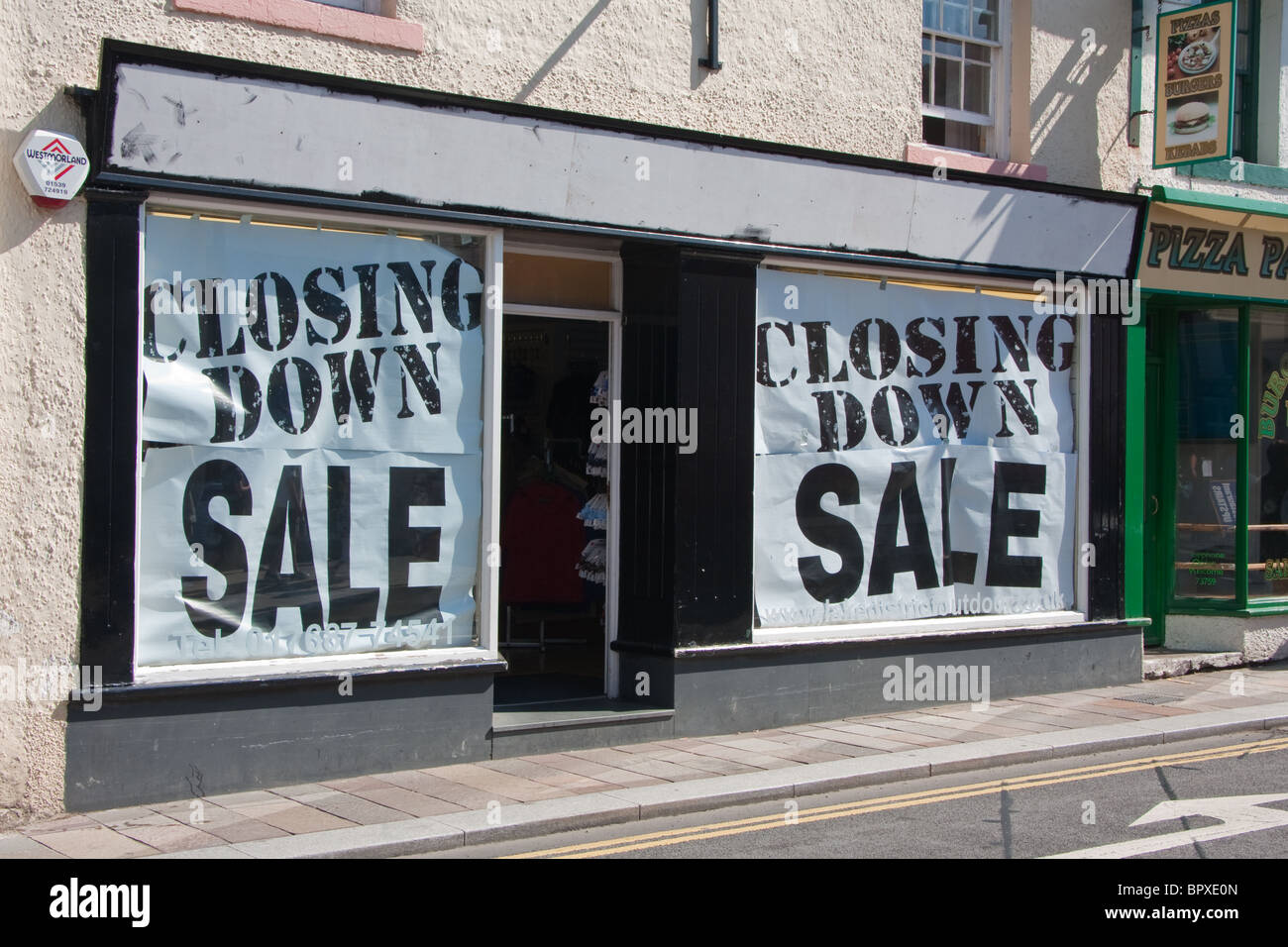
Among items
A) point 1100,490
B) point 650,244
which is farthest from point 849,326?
point 1100,490

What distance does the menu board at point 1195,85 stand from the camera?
440 inches

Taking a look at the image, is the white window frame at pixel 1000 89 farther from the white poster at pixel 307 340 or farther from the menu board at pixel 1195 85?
the white poster at pixel 307 340

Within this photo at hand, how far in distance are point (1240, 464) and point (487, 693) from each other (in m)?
7.86

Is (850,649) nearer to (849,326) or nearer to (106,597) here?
(849,326)

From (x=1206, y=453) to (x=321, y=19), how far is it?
8.95m

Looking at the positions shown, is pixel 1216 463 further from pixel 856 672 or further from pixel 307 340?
pixel 307 340

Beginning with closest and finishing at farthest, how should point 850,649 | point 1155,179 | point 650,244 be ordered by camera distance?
point 650,244 → point 850,649 → point 1155,179

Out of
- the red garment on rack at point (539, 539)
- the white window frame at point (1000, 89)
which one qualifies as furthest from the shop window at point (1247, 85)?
the red garment on rack at point (539, 539)

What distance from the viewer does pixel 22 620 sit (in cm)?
698

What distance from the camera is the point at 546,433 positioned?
11430mm

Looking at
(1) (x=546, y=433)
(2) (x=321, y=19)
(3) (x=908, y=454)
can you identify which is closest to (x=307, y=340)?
(2) (x=321, y=19)

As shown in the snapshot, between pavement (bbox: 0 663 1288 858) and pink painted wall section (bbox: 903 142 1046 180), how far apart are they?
414 cm

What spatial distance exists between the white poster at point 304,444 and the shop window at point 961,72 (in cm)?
453
